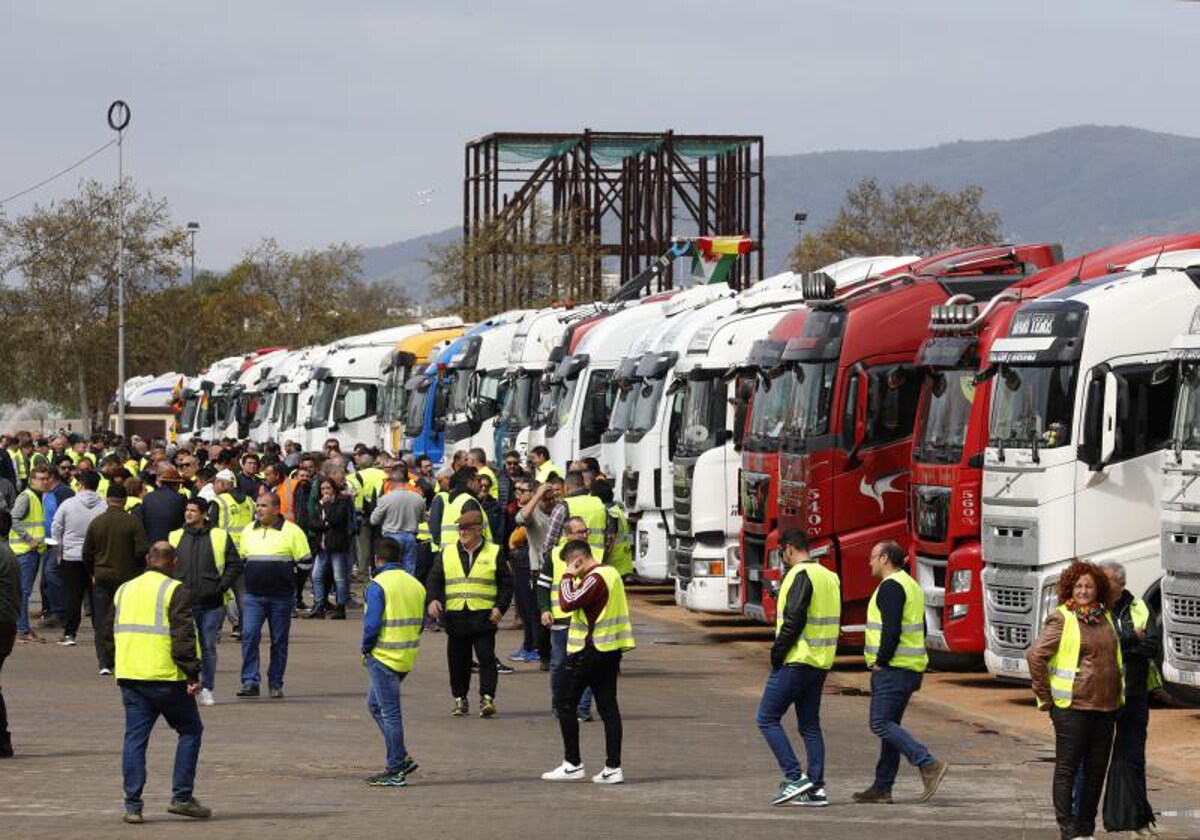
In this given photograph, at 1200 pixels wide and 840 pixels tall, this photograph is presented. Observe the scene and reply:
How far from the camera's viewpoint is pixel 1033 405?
19719 millimetres

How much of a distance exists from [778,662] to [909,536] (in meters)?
8.25

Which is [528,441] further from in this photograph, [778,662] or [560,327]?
[778,662]

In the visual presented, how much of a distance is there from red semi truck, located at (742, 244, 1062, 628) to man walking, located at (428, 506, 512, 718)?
493 cm

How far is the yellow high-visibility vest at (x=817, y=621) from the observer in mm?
14492

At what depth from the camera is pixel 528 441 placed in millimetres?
34781

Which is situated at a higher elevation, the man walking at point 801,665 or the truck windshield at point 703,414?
the truck windshield at point 703,414

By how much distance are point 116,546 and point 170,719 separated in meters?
8.44

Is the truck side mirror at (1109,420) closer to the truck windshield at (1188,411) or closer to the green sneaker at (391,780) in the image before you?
the truck windshield at (1188,411)

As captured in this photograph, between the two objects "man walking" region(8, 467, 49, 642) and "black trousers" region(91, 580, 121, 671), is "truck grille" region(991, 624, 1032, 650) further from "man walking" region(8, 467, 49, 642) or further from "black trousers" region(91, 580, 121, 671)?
"man walking" region(8, 467, 49, 642)

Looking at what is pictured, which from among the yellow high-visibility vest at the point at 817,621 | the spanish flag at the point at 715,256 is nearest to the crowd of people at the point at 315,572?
the yellow high-visibility vest at the point at 817,621

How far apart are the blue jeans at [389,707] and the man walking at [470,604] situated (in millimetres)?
3291

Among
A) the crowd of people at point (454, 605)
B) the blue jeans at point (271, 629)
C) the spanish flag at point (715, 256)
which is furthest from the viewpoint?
the spanish flag at point (715, 256)

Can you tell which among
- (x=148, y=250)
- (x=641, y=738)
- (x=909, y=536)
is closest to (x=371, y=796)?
(x=641, y=738)

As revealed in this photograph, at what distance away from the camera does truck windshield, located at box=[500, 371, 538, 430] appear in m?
36.1
